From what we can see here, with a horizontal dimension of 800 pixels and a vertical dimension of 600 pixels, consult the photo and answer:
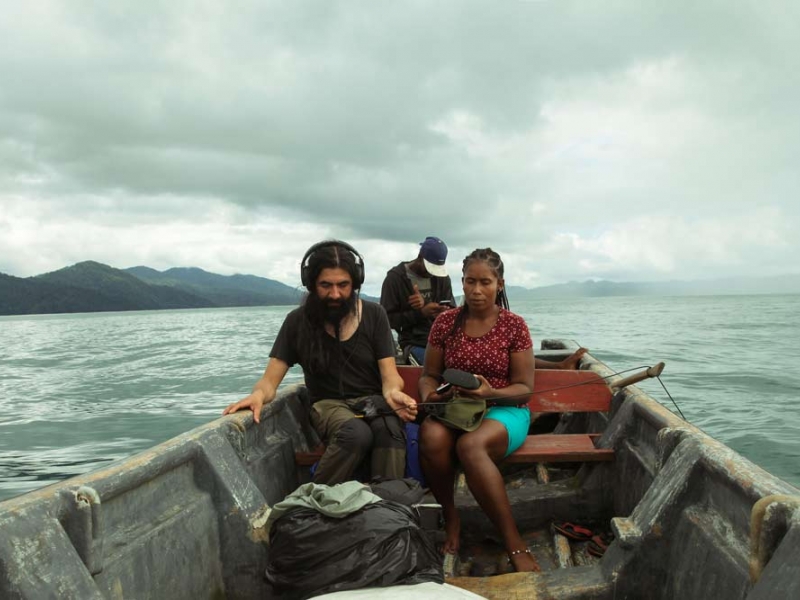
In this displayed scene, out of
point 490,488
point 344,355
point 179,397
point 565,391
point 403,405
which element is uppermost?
point 344,355

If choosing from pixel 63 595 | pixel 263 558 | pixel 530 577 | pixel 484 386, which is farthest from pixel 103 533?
pixel 484 386

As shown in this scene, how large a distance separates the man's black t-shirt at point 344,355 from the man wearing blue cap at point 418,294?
211 centimetres

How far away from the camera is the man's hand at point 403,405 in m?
3.32

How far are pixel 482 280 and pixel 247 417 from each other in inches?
63.6

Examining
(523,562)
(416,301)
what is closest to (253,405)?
(523,562)

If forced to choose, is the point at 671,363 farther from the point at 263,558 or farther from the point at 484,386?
the point at 263,558

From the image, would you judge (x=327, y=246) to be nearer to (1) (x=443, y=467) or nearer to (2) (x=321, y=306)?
(2) (x=321, y=306)

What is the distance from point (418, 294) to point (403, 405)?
2569 millimetres

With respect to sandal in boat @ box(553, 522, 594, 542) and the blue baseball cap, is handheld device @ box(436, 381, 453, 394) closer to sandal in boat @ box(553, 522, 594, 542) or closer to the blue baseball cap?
sandal in boat @ box(553, 522, 594, 542)

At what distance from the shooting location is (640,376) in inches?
154

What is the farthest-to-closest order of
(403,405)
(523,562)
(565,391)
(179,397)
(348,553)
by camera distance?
(179,397) < (565,391) < (403,405) < (523,562) < (348,553)

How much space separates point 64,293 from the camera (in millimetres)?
167750

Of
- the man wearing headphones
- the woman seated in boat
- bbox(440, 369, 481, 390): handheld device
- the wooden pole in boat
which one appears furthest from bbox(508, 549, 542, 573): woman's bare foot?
the wooden pole in boat

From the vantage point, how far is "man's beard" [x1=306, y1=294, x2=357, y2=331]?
3.52 metres
